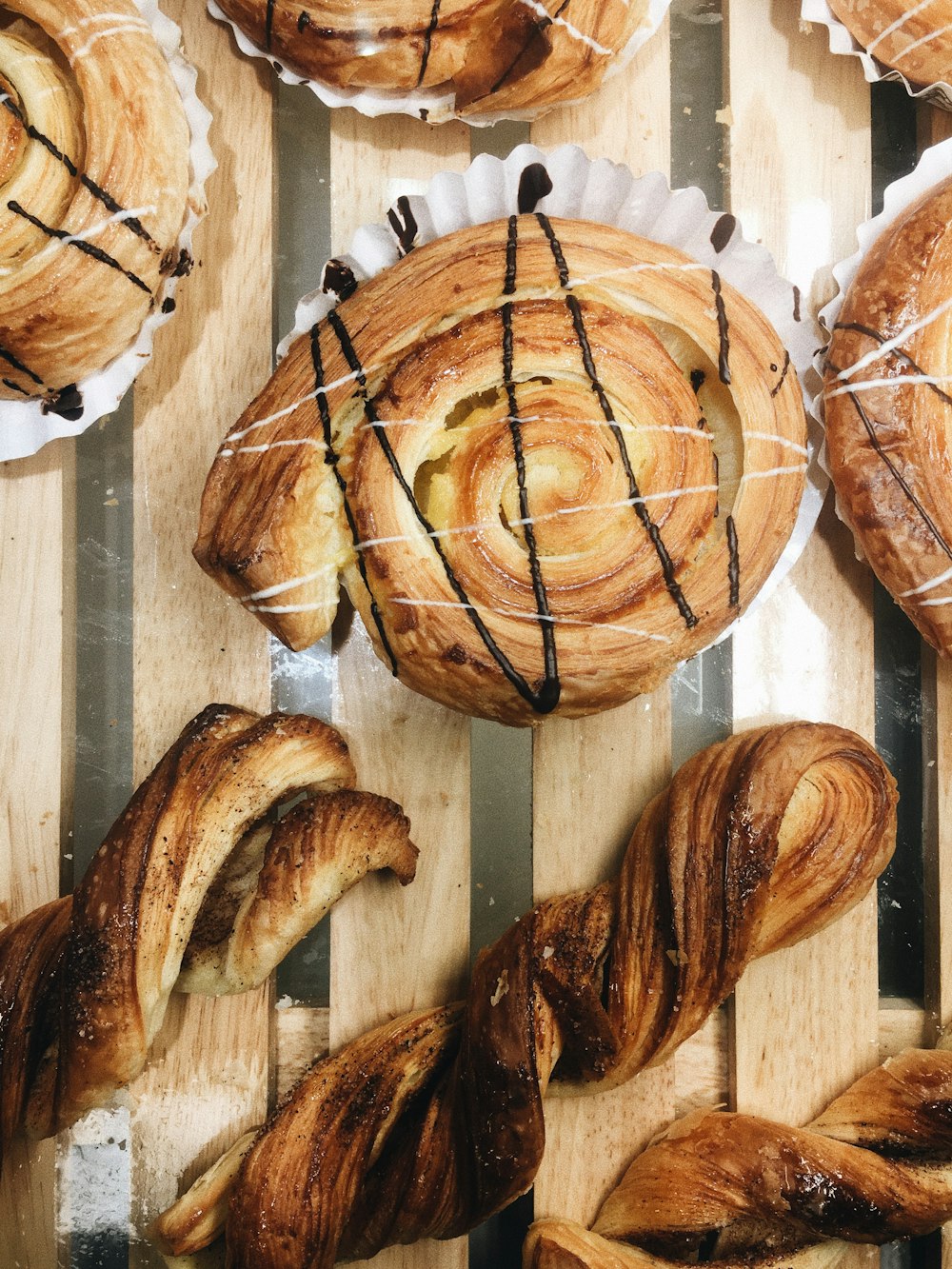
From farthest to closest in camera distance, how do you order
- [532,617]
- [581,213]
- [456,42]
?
1. [581,213]
2. [456,42]
3. [532,617]

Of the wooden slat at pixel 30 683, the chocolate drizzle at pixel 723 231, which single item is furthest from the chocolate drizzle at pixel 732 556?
the wooden slat at pixel 30 683

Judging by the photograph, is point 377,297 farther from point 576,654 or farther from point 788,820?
point 788,820

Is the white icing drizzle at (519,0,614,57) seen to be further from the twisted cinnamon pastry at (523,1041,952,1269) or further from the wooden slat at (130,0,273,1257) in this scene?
the twisted cinnamon pastry at (523,1041,952,1269)

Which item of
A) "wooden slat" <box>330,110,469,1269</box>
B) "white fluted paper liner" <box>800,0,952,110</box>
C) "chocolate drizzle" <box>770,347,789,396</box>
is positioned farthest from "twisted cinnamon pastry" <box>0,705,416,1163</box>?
"white fluted paper liner" <box>800,0,952,110</box>

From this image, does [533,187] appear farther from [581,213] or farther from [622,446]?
[622,446]

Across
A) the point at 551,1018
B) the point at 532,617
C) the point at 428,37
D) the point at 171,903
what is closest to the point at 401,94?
the point at 428,37
